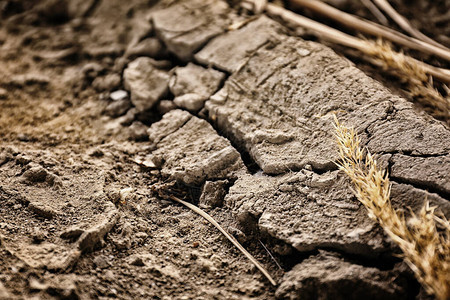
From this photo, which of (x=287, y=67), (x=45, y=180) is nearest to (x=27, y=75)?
(x=45, y=180)

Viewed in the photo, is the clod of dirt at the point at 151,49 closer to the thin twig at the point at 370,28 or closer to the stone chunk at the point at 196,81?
the stone chunk at the point at 196,81

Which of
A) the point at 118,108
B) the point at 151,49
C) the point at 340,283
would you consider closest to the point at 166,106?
the point at 118,108

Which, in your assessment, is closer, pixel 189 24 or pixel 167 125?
pixel 167 125

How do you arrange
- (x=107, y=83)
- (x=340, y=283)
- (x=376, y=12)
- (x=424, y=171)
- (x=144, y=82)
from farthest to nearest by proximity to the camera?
(x=376, y=12) < (x=107, y=83) < (x=144, y=82) < (x=424, y=171) < (x=340, y=283)

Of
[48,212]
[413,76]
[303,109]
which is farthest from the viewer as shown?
[413,76]

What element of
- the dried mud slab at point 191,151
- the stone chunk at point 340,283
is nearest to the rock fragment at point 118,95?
the dried mud slab at point 191,151

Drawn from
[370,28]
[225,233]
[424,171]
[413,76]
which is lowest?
[225,233]

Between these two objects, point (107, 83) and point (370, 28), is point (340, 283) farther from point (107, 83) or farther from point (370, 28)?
point (107, 83)

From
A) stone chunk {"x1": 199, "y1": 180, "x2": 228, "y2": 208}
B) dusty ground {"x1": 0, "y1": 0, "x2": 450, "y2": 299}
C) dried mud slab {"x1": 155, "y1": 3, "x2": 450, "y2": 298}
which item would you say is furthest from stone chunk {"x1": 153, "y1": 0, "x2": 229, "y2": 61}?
stone chunk {"x1": 199, "y1": 180, "x2": 228, "y2": 208}
